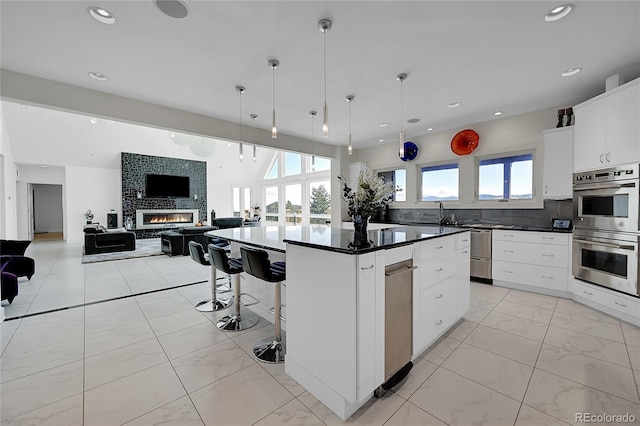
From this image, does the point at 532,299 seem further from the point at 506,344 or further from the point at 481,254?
the point at 506,344

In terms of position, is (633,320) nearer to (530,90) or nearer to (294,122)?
(530,90)

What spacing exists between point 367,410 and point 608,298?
3.29 meters

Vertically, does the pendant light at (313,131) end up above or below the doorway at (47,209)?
above

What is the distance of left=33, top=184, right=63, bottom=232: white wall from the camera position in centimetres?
1163

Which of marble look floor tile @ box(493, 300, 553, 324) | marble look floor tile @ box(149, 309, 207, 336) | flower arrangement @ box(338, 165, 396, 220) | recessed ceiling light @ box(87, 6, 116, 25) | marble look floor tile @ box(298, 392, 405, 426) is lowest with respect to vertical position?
marble look floor tile @ box(298, 392, 405, 426)

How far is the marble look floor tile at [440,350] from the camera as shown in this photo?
2.22 m

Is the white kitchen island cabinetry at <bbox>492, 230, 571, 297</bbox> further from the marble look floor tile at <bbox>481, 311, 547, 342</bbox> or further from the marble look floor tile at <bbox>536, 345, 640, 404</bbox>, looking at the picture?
the marble look floor tile at <bbox>536, 345, 640, 404</bbox>

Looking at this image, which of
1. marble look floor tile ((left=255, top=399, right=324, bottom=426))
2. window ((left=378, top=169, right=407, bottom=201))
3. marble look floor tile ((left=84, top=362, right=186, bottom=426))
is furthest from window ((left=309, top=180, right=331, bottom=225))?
marble look floor tile ((left=255, top=399, right=324, bottom=426))

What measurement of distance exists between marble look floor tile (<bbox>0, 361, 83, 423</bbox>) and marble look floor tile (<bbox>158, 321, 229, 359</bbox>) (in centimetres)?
60

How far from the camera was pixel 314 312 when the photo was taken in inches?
70.9

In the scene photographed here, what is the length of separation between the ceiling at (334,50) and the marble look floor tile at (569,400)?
276cm

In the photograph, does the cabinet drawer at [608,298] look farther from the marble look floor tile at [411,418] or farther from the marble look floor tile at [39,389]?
the marble look floor tile at [39,389]

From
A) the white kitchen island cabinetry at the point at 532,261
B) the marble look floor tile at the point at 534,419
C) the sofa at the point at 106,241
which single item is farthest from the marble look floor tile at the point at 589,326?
the sofa at the point at 106,241

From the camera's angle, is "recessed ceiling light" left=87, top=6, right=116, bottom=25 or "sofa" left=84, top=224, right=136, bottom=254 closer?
"recessed ceiling light" left=87, top=6, right=116, bottom=25
